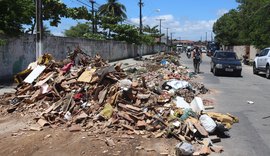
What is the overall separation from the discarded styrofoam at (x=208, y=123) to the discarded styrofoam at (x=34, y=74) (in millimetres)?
5752

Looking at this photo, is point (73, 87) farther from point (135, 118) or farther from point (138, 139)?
point (138, 139)

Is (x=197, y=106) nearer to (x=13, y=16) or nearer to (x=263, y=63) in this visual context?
(x=13, y=16)

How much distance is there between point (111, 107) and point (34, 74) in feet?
13.2

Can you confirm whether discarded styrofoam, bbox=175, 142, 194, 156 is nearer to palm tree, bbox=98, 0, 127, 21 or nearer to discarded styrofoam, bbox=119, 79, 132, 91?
discarded styrofoam, bbox=119, 79, 132, 91

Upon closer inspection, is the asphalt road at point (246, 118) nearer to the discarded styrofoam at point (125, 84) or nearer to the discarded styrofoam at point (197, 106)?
the discarded styrofoam at point (197, 106)

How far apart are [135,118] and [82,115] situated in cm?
126

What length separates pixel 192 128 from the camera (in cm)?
→ 834

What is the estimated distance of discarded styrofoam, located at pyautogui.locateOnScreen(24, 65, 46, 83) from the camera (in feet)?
40.2

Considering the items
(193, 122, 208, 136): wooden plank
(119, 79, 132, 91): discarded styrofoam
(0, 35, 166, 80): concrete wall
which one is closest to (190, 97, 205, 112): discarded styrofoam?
(193, 122, 208, 136): wooden plank

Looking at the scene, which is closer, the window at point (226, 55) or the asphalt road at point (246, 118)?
the asphalt road at point (246, 118)

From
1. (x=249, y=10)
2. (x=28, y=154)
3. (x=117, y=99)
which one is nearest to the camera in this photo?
(x=28, y=154)

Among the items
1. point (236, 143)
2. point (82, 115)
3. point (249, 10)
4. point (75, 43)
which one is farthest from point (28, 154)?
point (249, 10)

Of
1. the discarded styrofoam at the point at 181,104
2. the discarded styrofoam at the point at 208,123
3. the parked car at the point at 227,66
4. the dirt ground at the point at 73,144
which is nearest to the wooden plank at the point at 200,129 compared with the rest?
the discarded styrofoam at the point at 208,123

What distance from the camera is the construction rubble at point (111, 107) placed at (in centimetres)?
838
